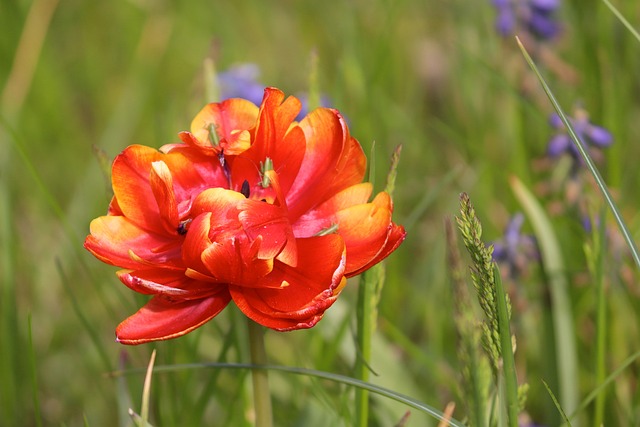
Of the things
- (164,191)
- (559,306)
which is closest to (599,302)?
(559,306)

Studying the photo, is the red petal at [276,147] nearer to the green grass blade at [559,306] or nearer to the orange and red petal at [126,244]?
the orange and red petal at [126,244]

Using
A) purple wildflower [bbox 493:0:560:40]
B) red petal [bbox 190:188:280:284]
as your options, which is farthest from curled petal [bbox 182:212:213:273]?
purple wildflower [bbox 493:0:560:40]

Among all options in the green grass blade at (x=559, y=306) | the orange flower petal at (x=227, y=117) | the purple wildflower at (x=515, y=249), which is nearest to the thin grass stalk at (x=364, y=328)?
the orange flower petal at (x=227, y=117)

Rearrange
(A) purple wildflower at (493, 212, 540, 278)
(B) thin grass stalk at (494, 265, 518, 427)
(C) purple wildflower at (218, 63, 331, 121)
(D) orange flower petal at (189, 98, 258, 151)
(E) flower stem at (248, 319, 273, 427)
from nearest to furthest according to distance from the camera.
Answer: (B) thin grass stalk at (494, 265, 518, 427), (E) flower stem at (248, 319, 273, 427), (D) orange flower petal at (189, 98, 258, 151), (A) purple wildflower at (493, 212, 540, 278), (C) purple wildflower at (218, 63, 331, 121)

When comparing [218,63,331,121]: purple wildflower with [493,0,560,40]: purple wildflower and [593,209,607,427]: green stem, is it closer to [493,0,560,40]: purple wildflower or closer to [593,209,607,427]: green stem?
[493,0,560,40]: purple wildflower

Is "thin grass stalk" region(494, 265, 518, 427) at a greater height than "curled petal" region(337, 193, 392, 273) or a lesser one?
lesser

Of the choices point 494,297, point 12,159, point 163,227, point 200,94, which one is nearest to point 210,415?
point 200,94

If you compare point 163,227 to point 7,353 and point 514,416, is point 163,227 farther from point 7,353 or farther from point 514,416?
point 7,353
